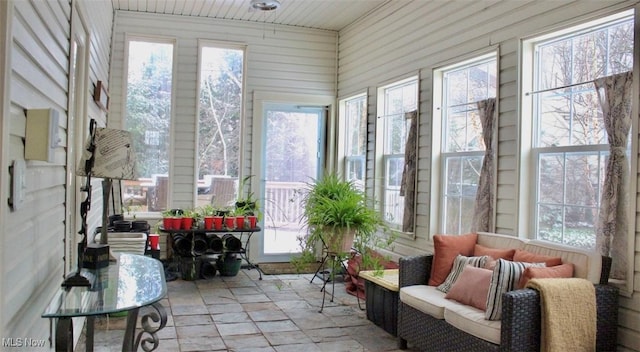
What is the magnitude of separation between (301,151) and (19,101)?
5.52 meters

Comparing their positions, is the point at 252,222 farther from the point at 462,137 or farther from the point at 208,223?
the point at 462,137

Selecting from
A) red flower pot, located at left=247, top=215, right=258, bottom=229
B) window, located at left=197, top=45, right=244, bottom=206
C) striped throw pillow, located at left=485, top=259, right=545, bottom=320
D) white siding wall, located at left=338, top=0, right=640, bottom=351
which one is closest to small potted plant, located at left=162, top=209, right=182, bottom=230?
red flower pot, located at left=247, top=215, right=258, bottom=229

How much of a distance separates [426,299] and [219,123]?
416 centimetres

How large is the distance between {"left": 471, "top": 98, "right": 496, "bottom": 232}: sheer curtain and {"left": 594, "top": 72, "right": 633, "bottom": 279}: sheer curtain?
3.26ft

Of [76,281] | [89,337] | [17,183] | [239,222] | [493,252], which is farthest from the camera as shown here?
[239,222]

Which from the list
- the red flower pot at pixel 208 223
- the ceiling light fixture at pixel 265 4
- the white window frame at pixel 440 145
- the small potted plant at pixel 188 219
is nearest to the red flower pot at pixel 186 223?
the small potted plant at pixel 188 219

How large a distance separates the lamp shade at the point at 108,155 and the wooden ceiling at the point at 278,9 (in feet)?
12.4

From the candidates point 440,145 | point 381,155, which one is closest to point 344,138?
point 381,155

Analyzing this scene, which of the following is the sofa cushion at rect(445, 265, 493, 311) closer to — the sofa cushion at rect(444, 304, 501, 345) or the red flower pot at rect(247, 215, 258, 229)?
the sofa cushion at rect(444, 304, 501, 345)

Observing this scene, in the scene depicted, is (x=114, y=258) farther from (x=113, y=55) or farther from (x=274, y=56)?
(x=274, y=56)

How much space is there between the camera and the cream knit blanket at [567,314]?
268 cm

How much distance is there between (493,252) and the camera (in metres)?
3.56

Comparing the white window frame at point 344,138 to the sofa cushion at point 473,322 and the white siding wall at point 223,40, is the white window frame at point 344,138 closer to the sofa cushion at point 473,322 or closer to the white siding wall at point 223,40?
the white siding wall at point 223,40

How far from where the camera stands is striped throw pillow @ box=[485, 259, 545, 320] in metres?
2.92
